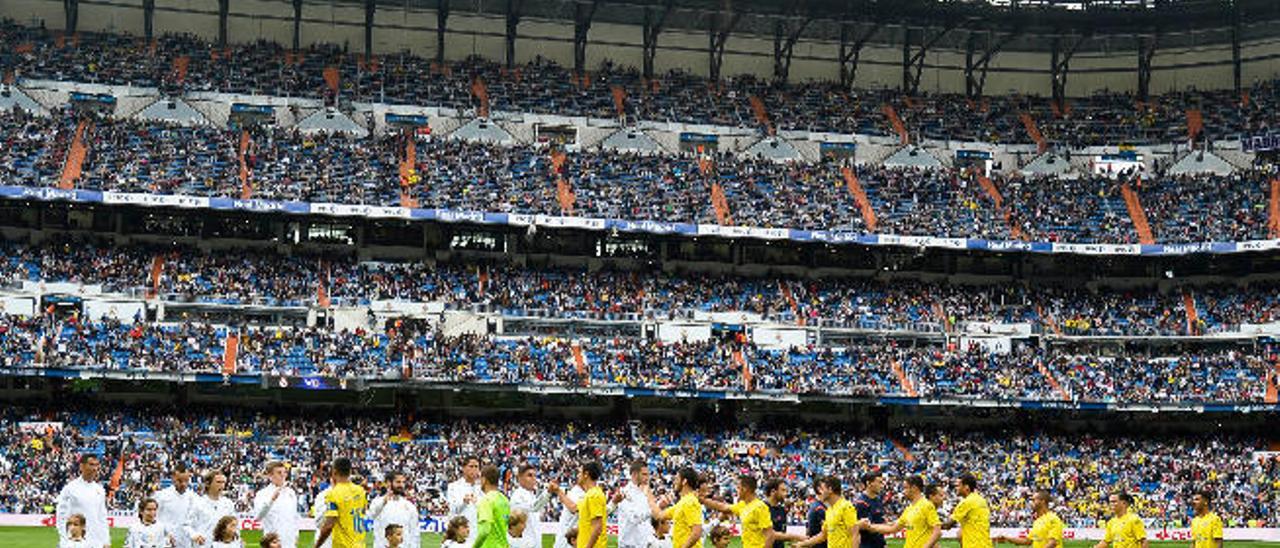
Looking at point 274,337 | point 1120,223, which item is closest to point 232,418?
point 274,337

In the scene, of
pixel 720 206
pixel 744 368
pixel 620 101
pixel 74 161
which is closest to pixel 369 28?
pixel 620 101

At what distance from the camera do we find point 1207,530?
2022 cm

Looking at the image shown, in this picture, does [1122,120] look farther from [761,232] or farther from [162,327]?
[162,327]

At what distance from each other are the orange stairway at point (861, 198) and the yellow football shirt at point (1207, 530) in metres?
48.2

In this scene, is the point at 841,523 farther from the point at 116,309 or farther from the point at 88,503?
the point at 116,309

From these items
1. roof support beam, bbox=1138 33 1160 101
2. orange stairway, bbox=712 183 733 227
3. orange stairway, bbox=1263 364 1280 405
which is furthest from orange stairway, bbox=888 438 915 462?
roof support beam, bbox=1138 33 1160 101

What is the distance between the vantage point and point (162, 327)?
57.5 metres

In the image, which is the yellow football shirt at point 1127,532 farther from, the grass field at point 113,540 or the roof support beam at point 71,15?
the roof support beam at point 71,15

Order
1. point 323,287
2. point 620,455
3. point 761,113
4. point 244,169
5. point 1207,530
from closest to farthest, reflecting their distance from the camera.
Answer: point 1207,530 < point 620,455 < point 323,287 < point 244,169 < point 761,113

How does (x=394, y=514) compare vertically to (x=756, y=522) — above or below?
below

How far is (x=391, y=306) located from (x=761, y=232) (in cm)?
1722

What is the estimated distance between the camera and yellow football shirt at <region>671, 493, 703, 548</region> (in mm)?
17703

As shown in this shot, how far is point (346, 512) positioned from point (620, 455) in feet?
130

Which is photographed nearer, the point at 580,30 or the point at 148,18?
the point at 148,18
